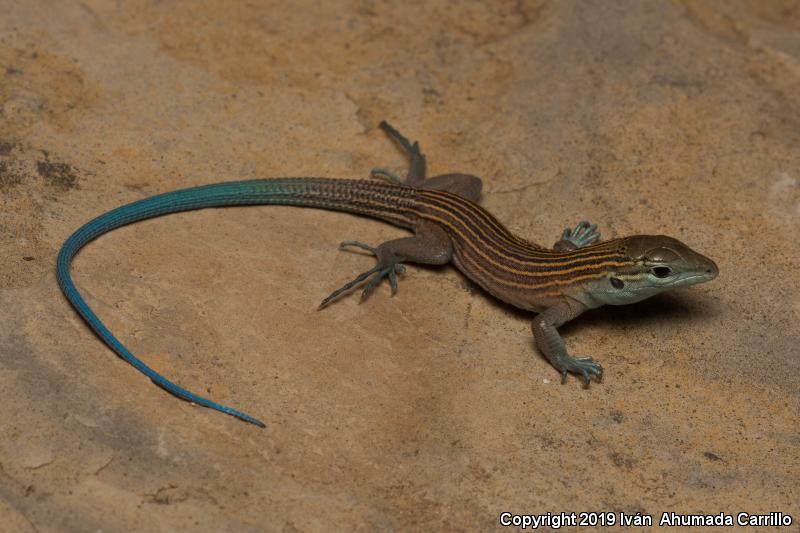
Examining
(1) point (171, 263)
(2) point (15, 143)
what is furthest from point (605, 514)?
(2) point (15, 143)

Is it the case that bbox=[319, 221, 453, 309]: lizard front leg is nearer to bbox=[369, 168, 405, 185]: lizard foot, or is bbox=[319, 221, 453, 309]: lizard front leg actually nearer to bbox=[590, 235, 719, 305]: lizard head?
bbox=[369, 168, 405, 185]: lizard foot

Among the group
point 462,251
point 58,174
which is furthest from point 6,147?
point 462,251

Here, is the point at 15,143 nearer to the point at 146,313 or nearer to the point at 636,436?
the point at 146,313

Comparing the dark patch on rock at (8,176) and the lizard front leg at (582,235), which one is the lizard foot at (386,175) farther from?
the dark patch on rock at (8,176)

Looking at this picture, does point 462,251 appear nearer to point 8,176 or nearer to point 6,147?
point 8,176

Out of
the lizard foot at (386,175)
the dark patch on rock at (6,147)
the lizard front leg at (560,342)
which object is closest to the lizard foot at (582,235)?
the lizard front leg at (560,342)
